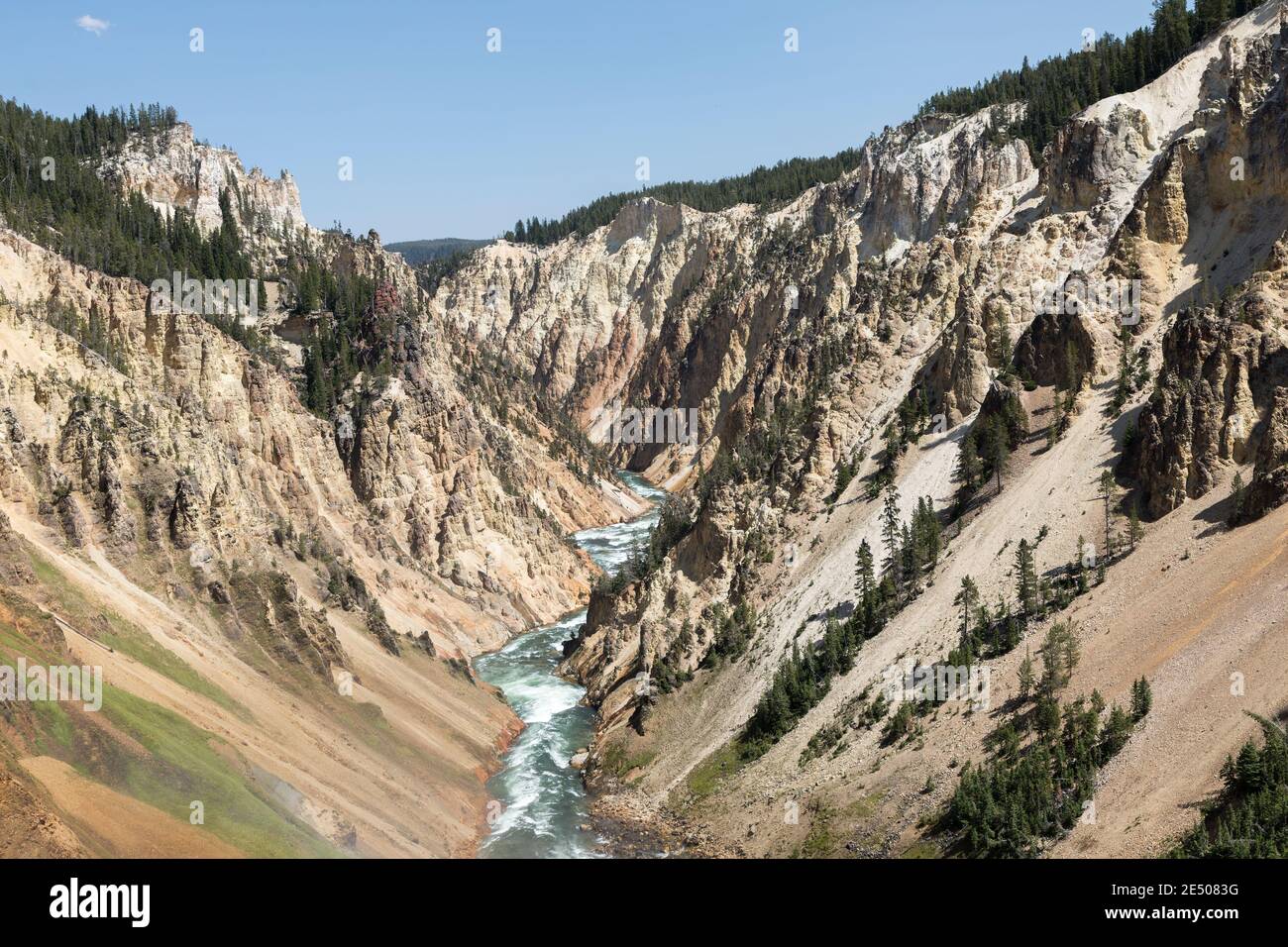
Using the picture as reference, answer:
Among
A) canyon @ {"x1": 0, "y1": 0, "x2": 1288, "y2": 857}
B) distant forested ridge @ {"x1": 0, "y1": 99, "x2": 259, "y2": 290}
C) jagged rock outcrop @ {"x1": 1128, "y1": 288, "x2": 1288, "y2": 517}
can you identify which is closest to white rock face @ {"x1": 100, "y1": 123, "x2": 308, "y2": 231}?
distant forested ridge @ {"x1": 0, "y1": 99, "x2": 259, "y2": 290}

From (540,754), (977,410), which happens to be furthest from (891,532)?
(540,754)

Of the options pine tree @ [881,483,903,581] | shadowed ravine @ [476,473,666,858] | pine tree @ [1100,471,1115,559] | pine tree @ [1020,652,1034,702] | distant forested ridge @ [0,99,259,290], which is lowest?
shadowed ravine @ [476,473,666,858]

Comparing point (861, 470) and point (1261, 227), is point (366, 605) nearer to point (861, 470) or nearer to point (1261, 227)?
point (861, 470)

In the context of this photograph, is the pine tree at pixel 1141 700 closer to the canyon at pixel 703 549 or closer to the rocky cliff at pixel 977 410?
the canyon at pixel 703 549

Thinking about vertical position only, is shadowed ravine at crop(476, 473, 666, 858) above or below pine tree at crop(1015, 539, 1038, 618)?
below

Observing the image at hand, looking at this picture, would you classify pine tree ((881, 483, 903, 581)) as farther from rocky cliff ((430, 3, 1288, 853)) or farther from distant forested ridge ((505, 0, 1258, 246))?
distant forested ridge ((505, 0, 1258, 246))

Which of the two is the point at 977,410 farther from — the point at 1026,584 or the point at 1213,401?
the point at 1026,584

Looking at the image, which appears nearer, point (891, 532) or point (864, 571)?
point (864, 571)
